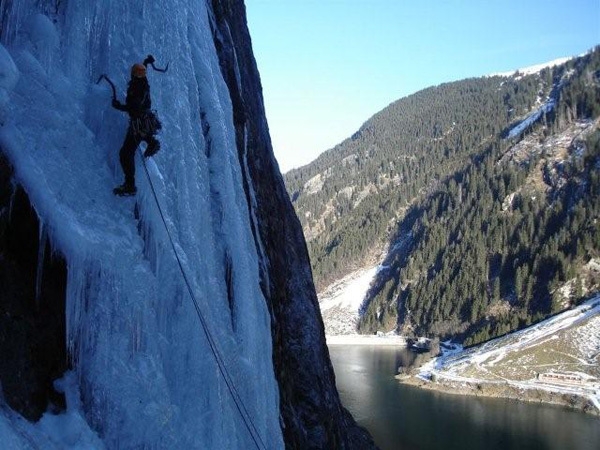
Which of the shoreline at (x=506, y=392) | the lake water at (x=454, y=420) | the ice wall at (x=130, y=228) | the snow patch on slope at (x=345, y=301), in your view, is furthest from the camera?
the snow patch on slope at (x=345, y=301)

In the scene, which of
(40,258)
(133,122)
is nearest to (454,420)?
(133,122)

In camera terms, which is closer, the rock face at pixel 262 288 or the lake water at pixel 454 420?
the rock face at pixel 262 288

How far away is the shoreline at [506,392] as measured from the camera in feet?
196

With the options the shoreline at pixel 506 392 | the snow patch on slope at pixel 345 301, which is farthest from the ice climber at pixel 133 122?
the snow patch on slope at pixel 345 301

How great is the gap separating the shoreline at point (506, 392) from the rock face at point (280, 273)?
174 feet

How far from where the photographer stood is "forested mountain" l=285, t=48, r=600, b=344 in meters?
104

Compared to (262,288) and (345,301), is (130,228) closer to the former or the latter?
(262,288)

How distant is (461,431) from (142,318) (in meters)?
50.5

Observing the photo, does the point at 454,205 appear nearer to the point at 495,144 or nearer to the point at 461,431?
the point at 495,144

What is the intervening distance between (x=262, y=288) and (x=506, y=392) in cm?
6241

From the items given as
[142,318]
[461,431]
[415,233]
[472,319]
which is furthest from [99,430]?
[415,233]

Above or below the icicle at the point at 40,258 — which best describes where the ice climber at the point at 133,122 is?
above

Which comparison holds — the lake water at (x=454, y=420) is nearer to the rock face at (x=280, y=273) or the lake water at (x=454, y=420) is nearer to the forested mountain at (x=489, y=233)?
the forested mountain at (x=489, y=233)

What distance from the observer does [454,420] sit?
54.7 metres
